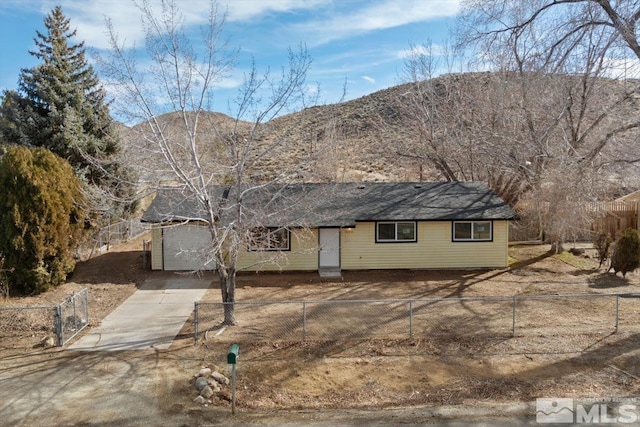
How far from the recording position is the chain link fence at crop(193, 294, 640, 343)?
1208cm

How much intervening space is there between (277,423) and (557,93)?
68.3 ft

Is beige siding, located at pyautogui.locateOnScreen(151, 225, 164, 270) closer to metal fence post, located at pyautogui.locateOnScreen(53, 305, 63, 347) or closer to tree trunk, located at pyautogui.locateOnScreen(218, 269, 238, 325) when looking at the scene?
tree trunk, located at pyautogui.locateOnScreen(218, 269, 238, 325)

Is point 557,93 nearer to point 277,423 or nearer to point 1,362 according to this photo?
point 277,423

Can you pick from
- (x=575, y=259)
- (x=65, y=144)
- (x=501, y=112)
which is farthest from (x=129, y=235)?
(x=575, y=259)

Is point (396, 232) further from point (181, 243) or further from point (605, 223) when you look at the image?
point (605, 223)

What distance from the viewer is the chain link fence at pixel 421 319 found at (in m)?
12.1

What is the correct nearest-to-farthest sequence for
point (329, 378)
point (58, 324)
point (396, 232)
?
point (329, 378) → point (58, 324) → point (396, 232)

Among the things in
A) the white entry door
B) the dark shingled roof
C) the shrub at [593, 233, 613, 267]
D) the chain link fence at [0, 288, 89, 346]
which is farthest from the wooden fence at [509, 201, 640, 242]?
the chain link fence at [0, 288, 89, 346]

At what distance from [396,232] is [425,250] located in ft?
4.68

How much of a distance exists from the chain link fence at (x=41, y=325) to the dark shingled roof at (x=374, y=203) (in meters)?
5.90

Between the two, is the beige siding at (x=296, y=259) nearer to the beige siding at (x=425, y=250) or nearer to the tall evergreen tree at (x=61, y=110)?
the beige siding at (x=425, y=250)

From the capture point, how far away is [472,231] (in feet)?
66.8

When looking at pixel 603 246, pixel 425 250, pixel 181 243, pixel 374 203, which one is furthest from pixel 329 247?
pixel 603 246

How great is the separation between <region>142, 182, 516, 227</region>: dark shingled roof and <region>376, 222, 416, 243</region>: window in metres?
0.49
